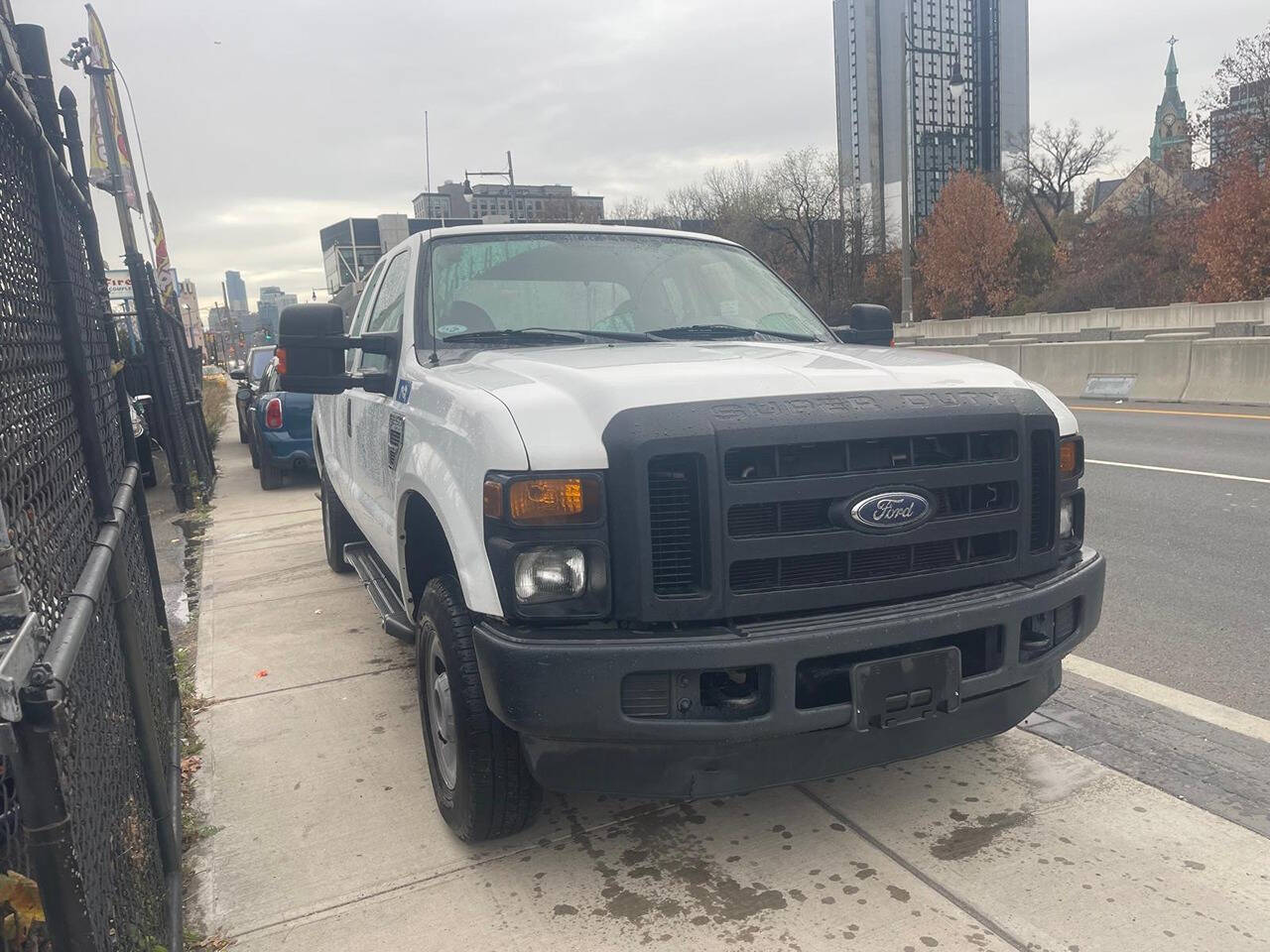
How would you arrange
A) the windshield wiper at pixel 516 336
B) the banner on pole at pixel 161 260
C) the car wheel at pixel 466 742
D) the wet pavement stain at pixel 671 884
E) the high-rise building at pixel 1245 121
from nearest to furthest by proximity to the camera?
the wet pavement stain at pixel 671 884 < the car wheel at pixel 466 742 < the windshield wiper at pixel 516 336 < the banner on pole at pixel 161 260 < the high-rise building at pixel 1245 121

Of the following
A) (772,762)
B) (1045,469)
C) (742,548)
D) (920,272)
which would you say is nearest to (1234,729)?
(1045,469)

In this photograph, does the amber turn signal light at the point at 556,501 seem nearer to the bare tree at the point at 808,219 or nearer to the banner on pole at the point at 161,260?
the banner on pole at the point at 161,260

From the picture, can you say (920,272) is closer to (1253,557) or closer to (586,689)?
(1253,557)

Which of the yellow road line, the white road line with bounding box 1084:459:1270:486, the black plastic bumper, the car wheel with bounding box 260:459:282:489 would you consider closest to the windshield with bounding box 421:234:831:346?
the black plastic bumper

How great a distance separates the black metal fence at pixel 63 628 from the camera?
166 centimetres

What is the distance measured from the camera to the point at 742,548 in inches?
100.0

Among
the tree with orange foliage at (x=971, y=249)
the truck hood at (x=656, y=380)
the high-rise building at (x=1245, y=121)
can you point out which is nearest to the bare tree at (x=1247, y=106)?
the high-rise building at (x=1245, y=121)

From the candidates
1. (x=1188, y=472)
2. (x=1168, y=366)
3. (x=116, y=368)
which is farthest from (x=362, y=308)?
(x=1168, y=366)

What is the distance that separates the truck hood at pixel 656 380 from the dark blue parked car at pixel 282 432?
25.1ft

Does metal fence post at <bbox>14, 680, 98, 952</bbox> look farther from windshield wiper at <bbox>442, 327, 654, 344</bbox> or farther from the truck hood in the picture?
windshield wiper at <bbox>442, 327, 654, 344</bbox>

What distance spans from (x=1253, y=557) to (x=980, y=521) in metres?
4.22

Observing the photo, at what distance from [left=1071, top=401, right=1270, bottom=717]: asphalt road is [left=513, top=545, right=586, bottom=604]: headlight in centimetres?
292

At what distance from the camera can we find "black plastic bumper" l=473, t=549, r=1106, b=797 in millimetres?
2475

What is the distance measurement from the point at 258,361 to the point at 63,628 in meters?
15.0
